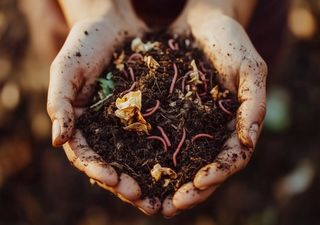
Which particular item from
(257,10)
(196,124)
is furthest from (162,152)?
(257,10)

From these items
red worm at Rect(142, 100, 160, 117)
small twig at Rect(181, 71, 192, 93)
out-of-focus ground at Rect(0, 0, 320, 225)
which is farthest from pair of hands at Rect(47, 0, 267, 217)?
out-of-focus ground at Rect(0, 0, 320, 225)

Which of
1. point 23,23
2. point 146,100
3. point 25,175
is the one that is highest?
point 146,100

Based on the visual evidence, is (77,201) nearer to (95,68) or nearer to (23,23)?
(23,23)

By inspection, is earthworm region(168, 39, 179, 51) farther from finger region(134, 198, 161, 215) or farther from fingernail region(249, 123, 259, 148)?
finger region(134, 198, 161, 215)

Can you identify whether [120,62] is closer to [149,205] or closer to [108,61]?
[108,61]

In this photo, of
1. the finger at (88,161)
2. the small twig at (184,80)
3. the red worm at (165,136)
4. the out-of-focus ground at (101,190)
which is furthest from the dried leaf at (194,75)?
the out-of-focus ground at (101,190)
